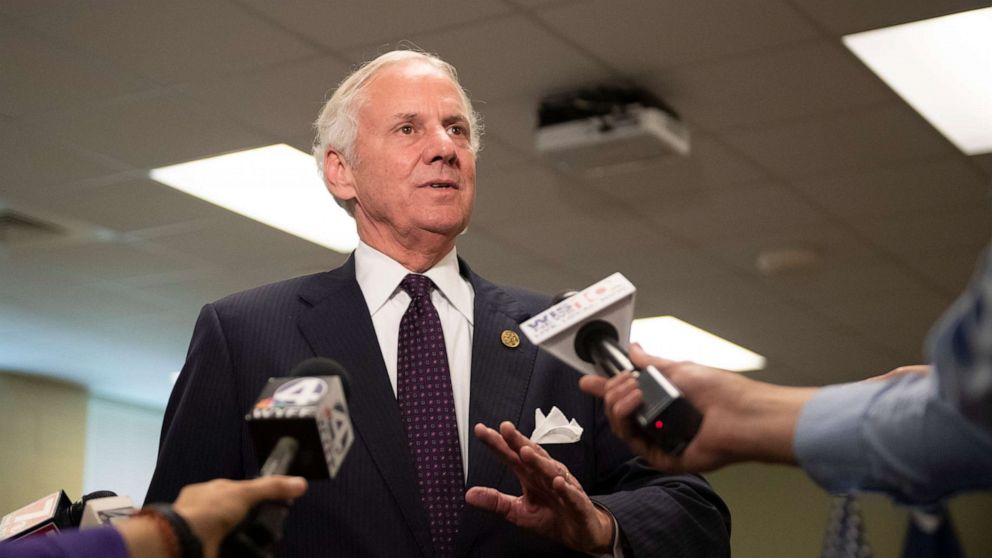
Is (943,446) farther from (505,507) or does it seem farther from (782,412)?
(505,507)

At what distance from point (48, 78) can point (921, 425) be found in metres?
4.25

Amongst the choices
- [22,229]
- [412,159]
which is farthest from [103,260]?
[412,159]

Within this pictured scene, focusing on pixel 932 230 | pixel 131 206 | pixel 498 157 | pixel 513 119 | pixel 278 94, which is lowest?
pixel 932 230

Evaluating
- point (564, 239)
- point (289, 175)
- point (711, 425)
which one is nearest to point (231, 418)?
point (711, 425)

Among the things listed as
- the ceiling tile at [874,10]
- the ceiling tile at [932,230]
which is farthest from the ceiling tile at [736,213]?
the ceiling tile at [874,10]

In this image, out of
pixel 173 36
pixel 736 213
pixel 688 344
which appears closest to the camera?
pixel 173 36

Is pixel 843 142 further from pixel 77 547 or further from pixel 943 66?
pixel 77 547

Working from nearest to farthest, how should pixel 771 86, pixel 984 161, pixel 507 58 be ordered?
1. pixel 507 58
2. pixel 771 86
3. pixel 984 161

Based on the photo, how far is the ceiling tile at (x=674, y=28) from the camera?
4281 millimetres

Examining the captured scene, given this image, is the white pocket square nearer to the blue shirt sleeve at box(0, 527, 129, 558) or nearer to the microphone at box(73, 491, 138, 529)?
the microphone at box(73, 491, 138, 529)

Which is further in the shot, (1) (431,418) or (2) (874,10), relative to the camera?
(2) (874,10)

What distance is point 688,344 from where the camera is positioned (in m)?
8.73

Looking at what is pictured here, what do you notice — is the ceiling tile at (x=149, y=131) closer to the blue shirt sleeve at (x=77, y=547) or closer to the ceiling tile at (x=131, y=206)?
the ceiling tile at (x=131, y=206)

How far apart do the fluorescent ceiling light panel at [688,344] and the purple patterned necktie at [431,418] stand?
5.98 meters
